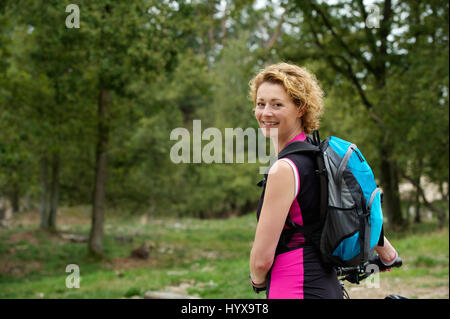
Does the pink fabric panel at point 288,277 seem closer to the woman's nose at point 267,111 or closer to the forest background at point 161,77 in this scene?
the woman's nose at point 267,111

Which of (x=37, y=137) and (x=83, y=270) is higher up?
(x=37, y=137)

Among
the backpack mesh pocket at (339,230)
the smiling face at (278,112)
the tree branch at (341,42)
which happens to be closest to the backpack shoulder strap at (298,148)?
the smiling face at (278,112)

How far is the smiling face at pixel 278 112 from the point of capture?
91.0 inches

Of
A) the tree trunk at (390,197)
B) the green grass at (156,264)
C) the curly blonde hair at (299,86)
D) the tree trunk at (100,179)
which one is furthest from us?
the tree trunk at (390,197)

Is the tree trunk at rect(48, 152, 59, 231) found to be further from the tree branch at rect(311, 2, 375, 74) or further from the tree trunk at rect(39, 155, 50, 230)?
the tree branch at rect(311, 2, 375, 74)

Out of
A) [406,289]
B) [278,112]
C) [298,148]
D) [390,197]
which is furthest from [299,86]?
[390,197]

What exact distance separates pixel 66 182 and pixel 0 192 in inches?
139

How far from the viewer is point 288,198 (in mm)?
2041

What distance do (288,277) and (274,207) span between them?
13.4 inches

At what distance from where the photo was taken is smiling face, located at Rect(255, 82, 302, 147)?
2311mm

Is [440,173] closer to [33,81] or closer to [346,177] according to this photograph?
[33,81]

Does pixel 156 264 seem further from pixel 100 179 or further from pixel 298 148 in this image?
pixel 298 148
